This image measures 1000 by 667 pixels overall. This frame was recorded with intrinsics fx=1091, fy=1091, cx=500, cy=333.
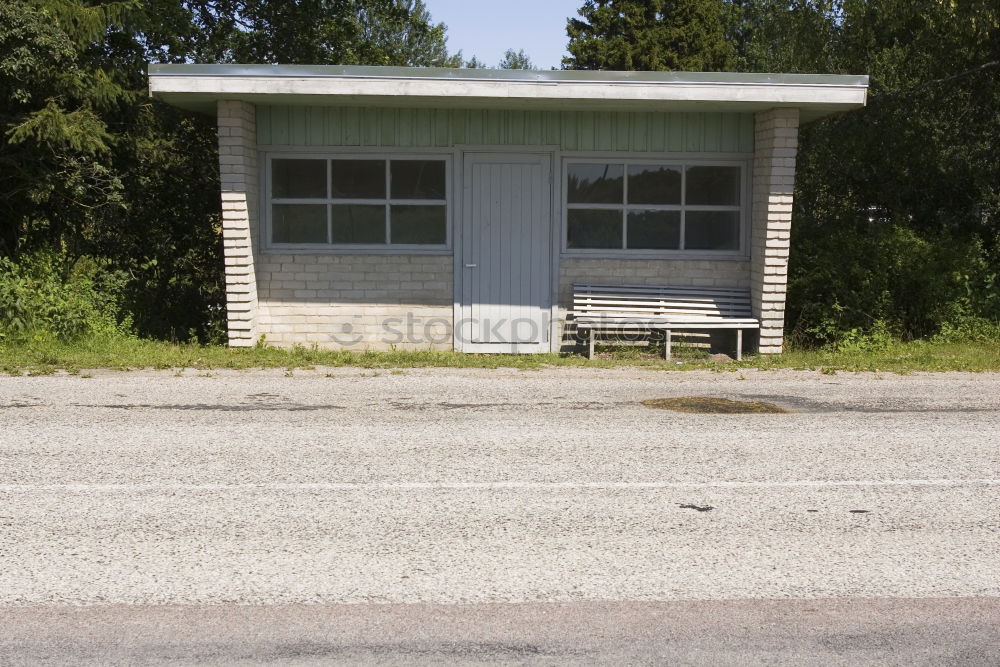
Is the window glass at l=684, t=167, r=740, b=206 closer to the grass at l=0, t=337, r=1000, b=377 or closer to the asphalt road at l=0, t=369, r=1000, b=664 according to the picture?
the grass at l=0, t=337, r=1000, b=377

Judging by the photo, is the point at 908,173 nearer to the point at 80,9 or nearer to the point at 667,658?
the point at 80,9

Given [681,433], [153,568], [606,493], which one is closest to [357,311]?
[681,433]

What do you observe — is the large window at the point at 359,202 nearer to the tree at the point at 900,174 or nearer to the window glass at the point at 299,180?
the window glass at the point at 299,180

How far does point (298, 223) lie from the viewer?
13977 mm

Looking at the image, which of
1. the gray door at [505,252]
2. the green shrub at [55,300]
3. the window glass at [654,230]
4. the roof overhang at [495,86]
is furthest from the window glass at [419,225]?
the green shrub at [55,300]

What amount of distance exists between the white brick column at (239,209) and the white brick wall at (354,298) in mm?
515

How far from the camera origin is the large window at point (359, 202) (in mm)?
13875

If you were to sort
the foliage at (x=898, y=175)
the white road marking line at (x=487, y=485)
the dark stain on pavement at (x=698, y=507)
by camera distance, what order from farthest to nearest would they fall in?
1. the foliage at (x=898, y=175)
2. the white road marking line at (x=487, y=485)
3. the dark stain on pavement at (x=698, y=507)

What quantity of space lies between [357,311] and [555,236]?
8.86 feet

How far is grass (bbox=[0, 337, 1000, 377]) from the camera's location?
1195 centimetres

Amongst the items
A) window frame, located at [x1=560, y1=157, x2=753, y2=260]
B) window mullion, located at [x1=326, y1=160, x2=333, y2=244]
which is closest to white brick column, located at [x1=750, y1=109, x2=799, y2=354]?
window frame, located at [x1=560, y1=157, x2=753, y2=260]

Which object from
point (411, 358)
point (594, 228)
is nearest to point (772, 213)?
point (594, 228)

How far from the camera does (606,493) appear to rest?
21.5 ft

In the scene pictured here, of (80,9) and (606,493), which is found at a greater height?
(80,9)
